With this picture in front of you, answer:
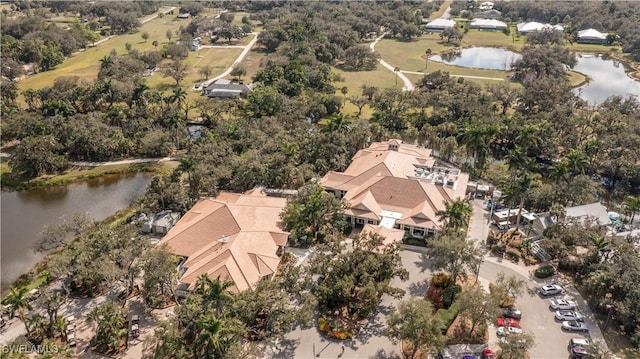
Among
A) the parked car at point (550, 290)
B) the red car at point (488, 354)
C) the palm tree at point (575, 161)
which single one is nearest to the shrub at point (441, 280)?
the red car at point (488, 354)

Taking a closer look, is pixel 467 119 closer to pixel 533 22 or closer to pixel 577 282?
pixel 577 282

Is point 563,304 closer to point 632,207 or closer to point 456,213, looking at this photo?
point 456,213

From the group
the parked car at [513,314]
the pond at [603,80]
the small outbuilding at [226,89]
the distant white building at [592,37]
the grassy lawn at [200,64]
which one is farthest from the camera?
the distant white building at [592,37]

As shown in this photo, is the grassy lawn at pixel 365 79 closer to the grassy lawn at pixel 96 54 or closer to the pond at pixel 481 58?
the pond at pixel 481 58

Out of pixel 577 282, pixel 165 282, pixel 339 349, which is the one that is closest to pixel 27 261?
pixel 165 282

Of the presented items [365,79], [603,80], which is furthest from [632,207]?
[603,80]

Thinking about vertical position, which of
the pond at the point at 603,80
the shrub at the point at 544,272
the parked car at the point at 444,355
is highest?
the parked car at the point at 444,355
